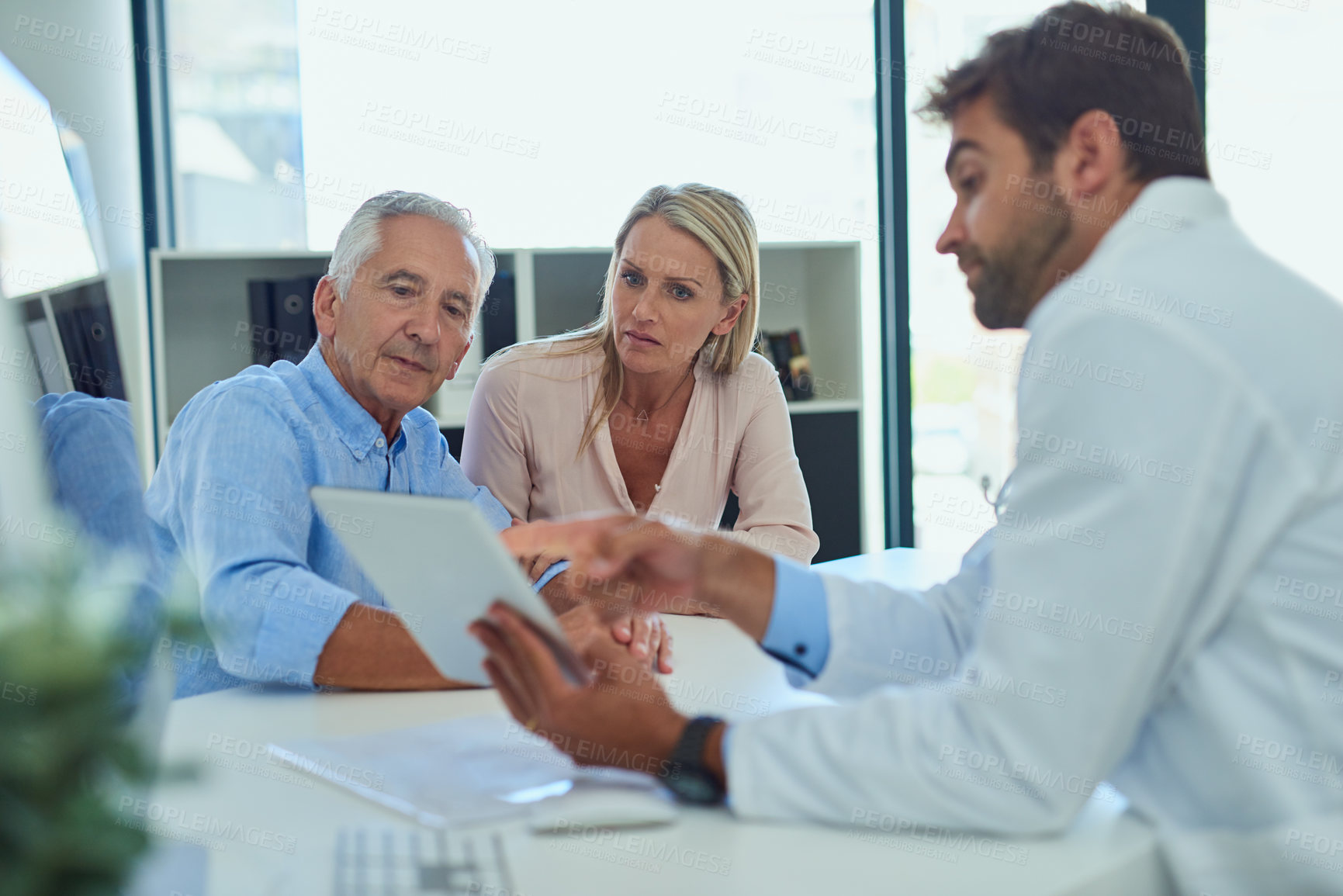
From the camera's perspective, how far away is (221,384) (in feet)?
5.05

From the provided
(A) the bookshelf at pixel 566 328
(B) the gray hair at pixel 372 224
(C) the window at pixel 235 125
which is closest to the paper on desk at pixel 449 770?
→ (B) the gray hair at pixel 372 224

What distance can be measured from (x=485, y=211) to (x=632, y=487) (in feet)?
6.43

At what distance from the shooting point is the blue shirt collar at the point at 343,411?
167 centimetres

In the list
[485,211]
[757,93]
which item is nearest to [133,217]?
[485,211]

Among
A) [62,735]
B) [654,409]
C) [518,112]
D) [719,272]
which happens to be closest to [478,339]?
[518,112]

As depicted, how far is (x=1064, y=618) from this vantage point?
81 centimetres

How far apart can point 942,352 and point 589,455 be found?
2.10m

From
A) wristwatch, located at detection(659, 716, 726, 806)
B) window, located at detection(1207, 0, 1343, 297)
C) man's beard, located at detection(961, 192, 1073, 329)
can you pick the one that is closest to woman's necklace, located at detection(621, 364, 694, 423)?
man's beard, located at detection(961, 192, 1073, 329)

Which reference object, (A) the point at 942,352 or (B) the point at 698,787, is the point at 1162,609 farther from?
(A) the point at 942,352

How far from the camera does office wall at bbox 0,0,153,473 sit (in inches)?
118

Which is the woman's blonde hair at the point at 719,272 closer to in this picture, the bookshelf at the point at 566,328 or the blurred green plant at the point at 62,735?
the bookshelf at the point at 566,328

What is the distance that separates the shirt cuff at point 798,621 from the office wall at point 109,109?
8.31 feet

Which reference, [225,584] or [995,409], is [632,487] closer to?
[225,584]

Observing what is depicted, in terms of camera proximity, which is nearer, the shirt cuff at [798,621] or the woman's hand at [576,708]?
the woman's hand at [576,708]
